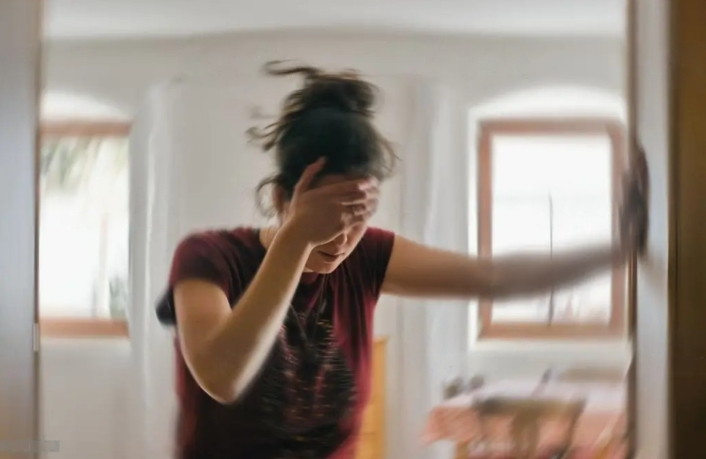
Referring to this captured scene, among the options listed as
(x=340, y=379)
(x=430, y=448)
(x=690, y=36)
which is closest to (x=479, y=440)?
(x=430, y=448)

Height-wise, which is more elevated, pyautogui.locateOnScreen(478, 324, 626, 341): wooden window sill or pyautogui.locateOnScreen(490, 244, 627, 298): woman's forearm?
pyautogui.locateOnScreen(490, 244, 627, 298): woman's forearm

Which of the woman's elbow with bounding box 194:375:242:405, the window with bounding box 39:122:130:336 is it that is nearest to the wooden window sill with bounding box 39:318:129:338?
the window with bounding box 39:122:130:336

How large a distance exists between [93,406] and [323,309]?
285mm

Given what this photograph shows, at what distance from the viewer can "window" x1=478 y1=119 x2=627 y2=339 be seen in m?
0.77

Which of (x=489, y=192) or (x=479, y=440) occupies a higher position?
(x=489, y=192)

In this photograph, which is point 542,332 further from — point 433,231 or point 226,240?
point 226,240

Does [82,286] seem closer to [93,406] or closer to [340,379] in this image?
[93,406]

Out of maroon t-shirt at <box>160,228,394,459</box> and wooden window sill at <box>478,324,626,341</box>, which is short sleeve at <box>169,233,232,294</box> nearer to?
maroon t-shirt at <box>160,228,394,459</box>

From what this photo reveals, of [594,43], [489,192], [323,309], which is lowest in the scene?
[323,309]

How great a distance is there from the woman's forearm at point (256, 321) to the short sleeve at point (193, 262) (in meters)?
0.05

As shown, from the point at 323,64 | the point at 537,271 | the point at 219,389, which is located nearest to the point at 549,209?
the point at 537,271

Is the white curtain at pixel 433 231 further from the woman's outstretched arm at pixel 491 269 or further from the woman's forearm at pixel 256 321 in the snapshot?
the woman's forearm at pixel 256 321

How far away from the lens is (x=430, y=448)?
77cm

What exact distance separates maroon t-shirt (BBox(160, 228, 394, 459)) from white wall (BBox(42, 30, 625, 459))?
4cm
